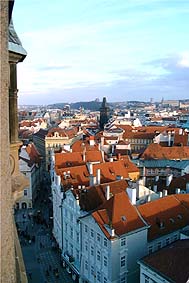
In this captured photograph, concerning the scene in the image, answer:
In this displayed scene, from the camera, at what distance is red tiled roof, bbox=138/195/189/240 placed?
89.7 feet

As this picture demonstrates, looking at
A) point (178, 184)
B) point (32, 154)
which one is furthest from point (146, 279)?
point (32, 154)

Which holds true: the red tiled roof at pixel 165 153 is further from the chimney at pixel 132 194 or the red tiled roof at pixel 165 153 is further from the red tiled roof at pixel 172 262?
the red tiled roof at pixel 172 262

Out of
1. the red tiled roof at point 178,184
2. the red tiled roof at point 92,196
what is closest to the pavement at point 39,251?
the red tiled roof at point 92,196

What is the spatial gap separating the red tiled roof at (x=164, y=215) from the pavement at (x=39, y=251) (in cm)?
906

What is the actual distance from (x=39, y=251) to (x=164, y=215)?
15052mm

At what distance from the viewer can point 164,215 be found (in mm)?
28328

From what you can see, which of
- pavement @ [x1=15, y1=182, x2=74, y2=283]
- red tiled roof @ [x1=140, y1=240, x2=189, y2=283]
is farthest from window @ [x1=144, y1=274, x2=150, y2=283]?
pavement @ [x1=15, y1=182, x2=74, y2=283]

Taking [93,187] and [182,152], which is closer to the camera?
[93,187]

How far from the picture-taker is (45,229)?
43.5m

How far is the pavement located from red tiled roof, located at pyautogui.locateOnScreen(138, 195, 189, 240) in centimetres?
906

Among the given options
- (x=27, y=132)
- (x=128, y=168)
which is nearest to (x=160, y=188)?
(x=128, y=168)

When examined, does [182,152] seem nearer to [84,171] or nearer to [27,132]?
[84,171]

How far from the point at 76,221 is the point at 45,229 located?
13474 millimetres

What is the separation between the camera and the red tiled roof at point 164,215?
89.7ft
